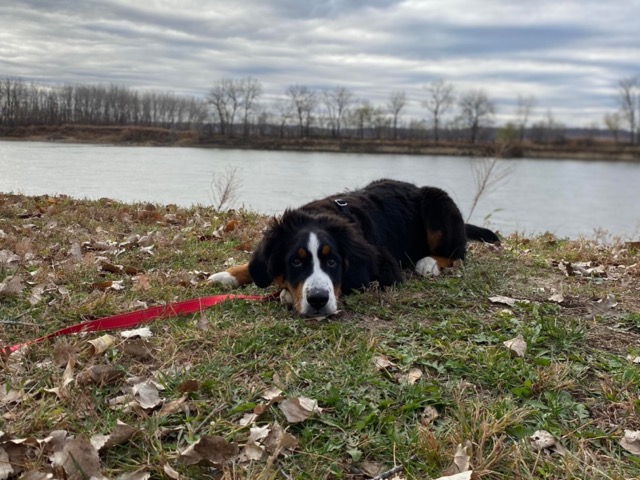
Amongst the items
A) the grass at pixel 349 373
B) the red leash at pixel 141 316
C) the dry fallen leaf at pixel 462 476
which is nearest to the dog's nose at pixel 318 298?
the grass at pixel 349 373

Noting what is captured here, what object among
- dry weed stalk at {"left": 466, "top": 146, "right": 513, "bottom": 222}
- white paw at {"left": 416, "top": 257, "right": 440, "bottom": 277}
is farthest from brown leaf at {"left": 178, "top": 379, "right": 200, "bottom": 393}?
dry weed stalk at {"left": 466, "top": 146, "right": 513, "bottom": 222}

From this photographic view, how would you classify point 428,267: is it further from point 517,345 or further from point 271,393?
point 271,393

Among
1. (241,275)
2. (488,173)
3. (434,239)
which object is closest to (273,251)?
(241,275)

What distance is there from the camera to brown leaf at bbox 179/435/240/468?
7.58 feet

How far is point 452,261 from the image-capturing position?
19.6 ft

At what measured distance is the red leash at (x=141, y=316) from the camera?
3533 millimetres

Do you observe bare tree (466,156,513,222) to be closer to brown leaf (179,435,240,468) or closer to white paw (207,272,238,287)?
white paw (207,272,238,287)

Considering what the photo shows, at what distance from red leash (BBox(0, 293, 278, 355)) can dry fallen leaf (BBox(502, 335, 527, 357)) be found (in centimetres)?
190

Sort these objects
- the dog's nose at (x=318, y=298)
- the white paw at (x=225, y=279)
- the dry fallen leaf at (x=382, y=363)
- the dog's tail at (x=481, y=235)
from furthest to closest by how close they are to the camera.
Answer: the dog's tail at (x=481, y=235)
the white paw at (x=225, y=279)
the dog's nose at (x=318, y=298)
the dry fallen leaf at (x=382, y=363)

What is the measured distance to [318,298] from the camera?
3.97 m

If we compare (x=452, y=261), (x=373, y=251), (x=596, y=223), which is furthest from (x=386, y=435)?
(x=596, y=223)

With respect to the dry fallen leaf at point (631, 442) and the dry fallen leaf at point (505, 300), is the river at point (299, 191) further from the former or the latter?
the dry fallen leaf at point (631, 442)

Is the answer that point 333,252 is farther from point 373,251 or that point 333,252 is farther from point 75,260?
point 75,260

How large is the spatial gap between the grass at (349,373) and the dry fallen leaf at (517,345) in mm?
44
